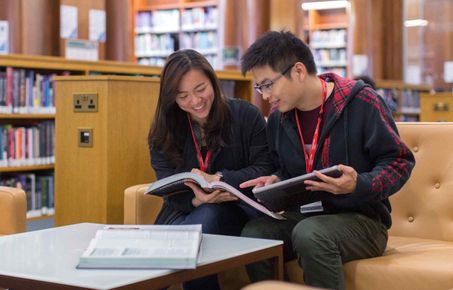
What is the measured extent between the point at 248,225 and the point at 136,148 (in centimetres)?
98

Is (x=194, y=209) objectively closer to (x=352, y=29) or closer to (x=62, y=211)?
(x=62, y=211)

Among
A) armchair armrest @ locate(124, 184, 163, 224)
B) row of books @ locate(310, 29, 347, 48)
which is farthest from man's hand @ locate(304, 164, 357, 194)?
row of books @ locate(310, 29, 347, 48)

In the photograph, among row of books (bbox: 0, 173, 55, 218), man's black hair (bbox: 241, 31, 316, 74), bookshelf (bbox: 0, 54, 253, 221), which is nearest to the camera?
man's black hair (bbox: 241, 31, 316, 74)

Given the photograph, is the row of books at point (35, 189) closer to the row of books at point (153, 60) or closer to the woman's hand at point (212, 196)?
the woman's hand at point (212, 196)

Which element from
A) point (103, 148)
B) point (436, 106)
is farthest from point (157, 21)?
point (103, 148)

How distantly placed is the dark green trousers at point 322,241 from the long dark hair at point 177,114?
0.42 meters

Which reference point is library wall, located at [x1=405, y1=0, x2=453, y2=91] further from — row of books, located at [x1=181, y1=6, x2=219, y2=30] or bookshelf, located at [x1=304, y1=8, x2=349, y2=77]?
row of books, located at [x1=181, y1=6, x2=219, y2=30]

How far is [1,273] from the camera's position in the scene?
1848 mm

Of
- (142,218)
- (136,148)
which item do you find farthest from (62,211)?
(142,218)

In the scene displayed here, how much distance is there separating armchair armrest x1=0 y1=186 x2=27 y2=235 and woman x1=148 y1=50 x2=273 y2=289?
0.61 meters

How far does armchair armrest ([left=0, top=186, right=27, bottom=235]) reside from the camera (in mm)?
3027

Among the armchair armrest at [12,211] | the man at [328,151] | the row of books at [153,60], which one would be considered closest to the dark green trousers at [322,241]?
the man at [328,151]

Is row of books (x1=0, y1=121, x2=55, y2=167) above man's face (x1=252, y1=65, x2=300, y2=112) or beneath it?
beneath

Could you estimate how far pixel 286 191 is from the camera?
2363 mm
